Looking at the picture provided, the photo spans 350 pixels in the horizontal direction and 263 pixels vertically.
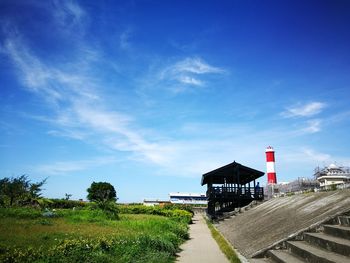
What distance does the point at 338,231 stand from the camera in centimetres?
745

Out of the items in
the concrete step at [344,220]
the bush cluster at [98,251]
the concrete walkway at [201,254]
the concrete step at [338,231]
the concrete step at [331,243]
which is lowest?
the concrete walkway at [201,254]

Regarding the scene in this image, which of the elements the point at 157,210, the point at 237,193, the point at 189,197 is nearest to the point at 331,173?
the point at 237,193

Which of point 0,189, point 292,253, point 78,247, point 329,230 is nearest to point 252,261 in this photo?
point 292,253

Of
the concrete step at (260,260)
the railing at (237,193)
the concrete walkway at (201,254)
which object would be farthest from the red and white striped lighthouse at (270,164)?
the concrete step at (260,260)

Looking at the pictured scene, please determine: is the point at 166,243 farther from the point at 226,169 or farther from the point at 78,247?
the point at 226,169

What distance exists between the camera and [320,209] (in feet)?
35.0

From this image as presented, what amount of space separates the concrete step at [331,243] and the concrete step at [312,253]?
11cm

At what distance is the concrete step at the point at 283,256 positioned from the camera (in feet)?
24.1

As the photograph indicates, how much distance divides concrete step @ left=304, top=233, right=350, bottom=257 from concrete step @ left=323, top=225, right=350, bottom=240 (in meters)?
0.12

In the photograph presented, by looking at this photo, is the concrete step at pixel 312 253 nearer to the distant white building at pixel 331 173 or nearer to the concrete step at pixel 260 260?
the concrete step at pixel 260 260

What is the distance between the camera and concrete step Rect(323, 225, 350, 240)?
705cm

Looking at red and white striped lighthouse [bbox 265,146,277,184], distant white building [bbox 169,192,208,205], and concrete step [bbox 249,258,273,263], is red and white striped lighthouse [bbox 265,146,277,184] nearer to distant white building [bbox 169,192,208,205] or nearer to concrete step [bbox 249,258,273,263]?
concrete step [bbox 249,258,273,263]

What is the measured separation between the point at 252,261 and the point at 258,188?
66.4ft

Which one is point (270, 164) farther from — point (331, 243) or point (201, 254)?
point (331, 243)
